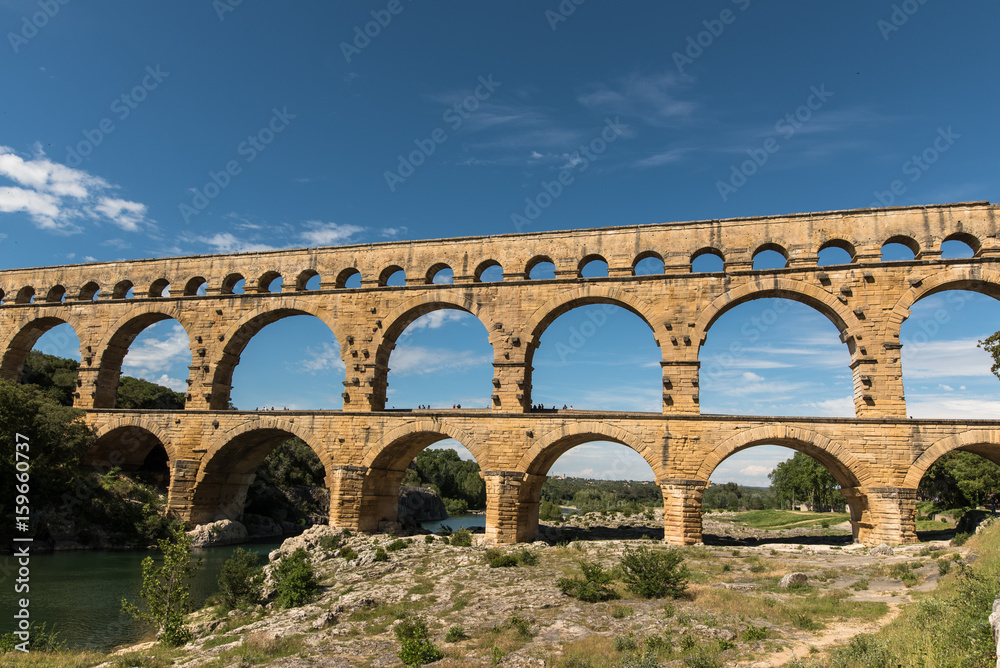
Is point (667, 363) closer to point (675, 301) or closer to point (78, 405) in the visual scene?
point (675, 301)

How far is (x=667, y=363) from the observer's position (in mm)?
20344

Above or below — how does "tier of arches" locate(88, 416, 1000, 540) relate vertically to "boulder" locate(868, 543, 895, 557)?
above

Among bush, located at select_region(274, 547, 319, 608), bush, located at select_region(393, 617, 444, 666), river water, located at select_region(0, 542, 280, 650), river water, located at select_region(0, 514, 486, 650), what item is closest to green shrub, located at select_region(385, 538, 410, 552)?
bush, located at select_region(274, 547, 319, 608)

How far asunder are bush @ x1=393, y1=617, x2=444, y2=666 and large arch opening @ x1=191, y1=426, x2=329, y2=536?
37.2ft

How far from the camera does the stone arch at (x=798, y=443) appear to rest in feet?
59.2

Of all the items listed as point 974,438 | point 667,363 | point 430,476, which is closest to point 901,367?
point 974,438

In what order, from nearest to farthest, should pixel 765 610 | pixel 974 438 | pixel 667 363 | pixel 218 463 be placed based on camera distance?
pixel 765 610 < pixel 974 438 < pixel 667 363 < pixel 218 463

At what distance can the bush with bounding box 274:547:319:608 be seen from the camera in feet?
48.0

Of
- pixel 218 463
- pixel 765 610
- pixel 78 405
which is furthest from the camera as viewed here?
pixel 78 405

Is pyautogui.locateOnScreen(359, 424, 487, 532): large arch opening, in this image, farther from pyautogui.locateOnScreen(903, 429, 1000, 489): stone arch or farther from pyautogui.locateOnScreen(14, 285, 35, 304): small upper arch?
pyautogui.locateOnScreen(14, 285, 35, 304): small upper arch

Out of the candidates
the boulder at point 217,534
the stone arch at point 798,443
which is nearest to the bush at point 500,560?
the stone arch at point 798,443

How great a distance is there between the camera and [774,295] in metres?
20.6

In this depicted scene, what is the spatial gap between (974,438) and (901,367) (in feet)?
9.03

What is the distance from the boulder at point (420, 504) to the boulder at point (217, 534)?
843 inches
